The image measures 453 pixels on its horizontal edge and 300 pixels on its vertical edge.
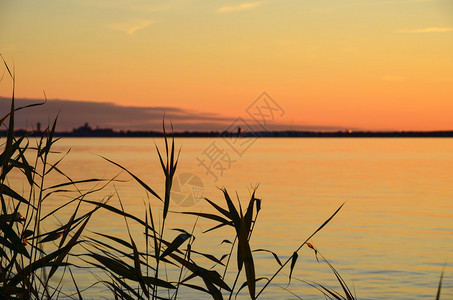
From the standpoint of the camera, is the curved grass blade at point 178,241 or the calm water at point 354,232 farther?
the calm water at point 354,232

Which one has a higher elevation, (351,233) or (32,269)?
(32,269)

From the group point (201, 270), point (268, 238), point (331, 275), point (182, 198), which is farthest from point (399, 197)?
point (201, 270)

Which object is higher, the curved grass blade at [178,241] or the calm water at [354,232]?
the curved grass blade at [178,241]

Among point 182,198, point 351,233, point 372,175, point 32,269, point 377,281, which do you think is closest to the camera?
point 32,269

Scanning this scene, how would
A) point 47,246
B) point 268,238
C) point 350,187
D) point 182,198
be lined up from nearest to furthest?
1. point 47,246
2. point 268,238
3. point 182,198
4. point 350,187

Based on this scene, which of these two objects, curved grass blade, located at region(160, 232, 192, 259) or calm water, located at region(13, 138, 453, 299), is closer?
curved grass blade, located at region(160, 232, 192, 259)

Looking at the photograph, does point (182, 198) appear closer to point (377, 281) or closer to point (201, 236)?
point (201, 236)

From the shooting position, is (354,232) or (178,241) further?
(354,232)

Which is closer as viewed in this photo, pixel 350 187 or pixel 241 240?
pixel 241 240

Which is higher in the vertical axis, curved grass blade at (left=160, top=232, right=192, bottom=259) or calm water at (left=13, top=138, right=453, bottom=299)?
curved grass blade at (left=160, top=232, right=192, bottom=259)

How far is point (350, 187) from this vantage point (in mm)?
31609

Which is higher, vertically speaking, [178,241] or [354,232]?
[178,241]

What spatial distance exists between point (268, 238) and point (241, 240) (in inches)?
461

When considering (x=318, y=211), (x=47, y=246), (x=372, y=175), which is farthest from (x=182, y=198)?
(x=372, y=175)
